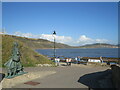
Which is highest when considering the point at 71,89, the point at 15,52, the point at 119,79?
the point at 15,52

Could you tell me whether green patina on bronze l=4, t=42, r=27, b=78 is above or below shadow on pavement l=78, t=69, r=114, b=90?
→ above

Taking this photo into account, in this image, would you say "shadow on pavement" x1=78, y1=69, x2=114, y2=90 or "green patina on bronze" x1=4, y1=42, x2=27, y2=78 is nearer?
"shadow on pavement" x1=78, y1=69, x2=114, y2=90

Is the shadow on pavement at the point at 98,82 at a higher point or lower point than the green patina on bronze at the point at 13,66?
lower

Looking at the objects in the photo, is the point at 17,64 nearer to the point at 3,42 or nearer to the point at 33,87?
the point at 33,87

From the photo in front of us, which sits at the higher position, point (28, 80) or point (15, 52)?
point (15, 52)

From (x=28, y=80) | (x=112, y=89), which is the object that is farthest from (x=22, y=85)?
(x=112, y=89)

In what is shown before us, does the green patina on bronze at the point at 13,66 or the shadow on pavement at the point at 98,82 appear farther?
the green patina on bronze at the point at 13,66

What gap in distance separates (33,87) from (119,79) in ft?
15.9

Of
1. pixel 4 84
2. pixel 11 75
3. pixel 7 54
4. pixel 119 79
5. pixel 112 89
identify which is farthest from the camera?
pixel 7 54

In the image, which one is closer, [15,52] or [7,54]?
[15,52]

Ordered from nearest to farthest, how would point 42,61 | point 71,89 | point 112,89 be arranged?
point 112,89
point 71,89
point 42,61

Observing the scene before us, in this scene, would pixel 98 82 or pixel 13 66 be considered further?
pixel 13 66

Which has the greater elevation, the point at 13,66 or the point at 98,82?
the point at 13,66

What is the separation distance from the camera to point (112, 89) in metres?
7.73
